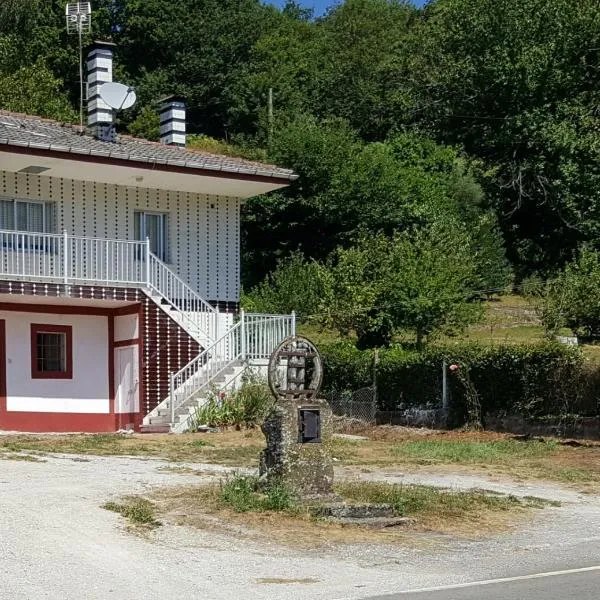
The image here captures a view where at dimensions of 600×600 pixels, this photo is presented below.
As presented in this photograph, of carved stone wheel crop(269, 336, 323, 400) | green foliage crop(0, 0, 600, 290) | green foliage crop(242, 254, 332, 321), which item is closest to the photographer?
carved stone wheel crop(269, 336, 323, 400)

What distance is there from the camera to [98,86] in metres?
30.0

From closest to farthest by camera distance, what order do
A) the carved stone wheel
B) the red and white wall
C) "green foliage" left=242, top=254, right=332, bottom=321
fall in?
the carved stone wheel → the red and white wall → "green foliage" left=242, top=254, right=332, bottom=321

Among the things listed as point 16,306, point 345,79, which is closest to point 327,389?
point 16,306

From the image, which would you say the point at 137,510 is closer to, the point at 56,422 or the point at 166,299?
the point at 166,299

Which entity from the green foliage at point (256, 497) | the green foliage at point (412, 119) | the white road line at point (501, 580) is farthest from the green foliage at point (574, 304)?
the white road line at point (501, 580)

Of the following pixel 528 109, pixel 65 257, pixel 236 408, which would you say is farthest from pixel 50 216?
pixel 528 109

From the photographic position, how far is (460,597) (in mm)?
9492

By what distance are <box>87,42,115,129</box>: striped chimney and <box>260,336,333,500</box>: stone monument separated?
16567 millimetres

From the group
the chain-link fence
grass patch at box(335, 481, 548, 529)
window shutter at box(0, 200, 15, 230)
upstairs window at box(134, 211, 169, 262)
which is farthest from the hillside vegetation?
grass patch at box(335, 481, 548, 529)

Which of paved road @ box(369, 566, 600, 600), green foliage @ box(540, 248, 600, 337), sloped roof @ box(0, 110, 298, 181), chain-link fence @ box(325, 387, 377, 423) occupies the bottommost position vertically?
paved road @ box(369, 566, 600, 600)

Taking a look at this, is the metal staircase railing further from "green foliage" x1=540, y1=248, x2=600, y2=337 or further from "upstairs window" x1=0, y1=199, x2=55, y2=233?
"green foliage" x1=540, y1=248, x2=600, y2=337

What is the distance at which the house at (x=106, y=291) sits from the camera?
1060 inches

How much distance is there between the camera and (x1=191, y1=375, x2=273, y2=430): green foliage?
87.0 feet

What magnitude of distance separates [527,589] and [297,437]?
16.3ft
